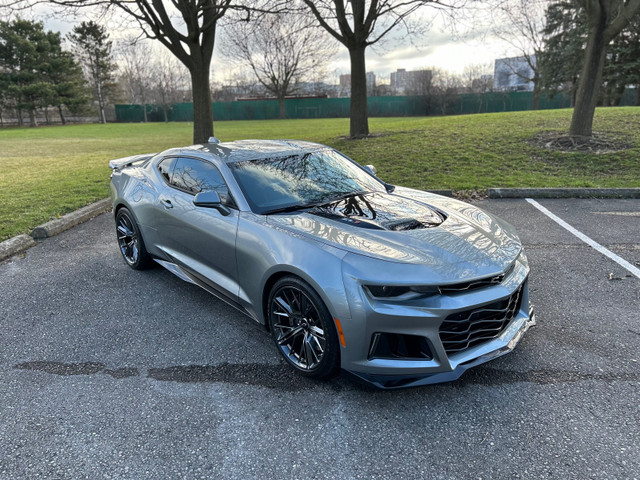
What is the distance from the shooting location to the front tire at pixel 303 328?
103 inches

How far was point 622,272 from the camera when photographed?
4.38m

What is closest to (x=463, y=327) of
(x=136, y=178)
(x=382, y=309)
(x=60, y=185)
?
(x=382, y=309)

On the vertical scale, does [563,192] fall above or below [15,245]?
above

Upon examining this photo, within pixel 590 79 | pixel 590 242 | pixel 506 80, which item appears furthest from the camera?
pixel 506 80

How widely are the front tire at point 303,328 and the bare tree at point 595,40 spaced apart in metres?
10.0

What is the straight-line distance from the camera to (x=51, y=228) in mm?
6281

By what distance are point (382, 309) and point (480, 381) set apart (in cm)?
97

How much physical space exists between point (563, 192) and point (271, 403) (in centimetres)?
679

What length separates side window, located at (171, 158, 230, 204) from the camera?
363 cm

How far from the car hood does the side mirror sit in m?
0.49

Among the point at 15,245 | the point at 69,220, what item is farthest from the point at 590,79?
the point at 15,245

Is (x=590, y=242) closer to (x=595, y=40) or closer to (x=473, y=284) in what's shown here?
(x=473, y=284)

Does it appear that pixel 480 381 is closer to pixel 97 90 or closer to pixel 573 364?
pixel 573 364

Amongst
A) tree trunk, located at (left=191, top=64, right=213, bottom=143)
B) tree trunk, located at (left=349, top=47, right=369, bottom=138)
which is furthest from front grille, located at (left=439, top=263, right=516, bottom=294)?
tree trunk, located at (left=191, top=64, right=213, bottom=143)
